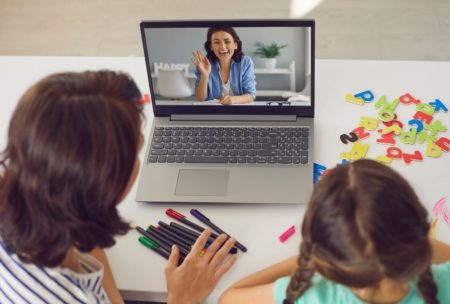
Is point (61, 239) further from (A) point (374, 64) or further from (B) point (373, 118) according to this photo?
(A) point (374, 64)

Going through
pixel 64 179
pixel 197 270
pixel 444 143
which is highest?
pixel 64 179

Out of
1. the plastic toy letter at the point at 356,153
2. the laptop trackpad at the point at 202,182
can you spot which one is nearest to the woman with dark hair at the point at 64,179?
the laptop trackpad at the point at 202,182

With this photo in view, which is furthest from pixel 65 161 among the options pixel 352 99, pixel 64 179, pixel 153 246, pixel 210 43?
pixel 352 99

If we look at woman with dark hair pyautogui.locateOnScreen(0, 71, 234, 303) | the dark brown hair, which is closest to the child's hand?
woman with dark hair pyautogui.locateOnScreen(0, 71, 234, 303)

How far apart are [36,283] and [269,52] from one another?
56cm

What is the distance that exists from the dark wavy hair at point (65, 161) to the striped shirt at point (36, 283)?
0.09 feet

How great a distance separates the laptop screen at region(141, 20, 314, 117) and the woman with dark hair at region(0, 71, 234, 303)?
312 mm

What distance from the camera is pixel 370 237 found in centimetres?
67

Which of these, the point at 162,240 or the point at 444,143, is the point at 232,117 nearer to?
the point at 162,240

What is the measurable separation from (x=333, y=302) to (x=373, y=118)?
476 millimetres

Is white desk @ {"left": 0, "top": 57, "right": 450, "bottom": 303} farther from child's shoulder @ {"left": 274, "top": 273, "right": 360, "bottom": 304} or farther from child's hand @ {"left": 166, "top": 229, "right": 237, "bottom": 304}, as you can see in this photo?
child's shoulder @ {"left": 274, "top": 273, "right": 360, "bottom": 304}

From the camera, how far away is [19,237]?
752 mm

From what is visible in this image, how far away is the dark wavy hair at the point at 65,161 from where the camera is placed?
0.68 meters

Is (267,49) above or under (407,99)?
above
